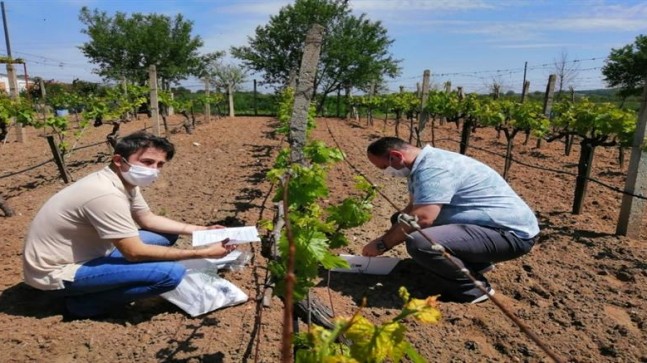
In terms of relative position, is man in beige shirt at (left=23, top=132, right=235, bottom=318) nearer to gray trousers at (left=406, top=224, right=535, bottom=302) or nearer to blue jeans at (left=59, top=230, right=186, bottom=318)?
blue jeans at (left=59, top=230, right=186, bottom=318)

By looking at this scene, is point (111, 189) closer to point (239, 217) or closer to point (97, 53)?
point (239, 217)

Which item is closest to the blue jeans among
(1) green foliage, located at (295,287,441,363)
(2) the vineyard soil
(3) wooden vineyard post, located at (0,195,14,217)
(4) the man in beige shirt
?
(4) the man in beige shirt

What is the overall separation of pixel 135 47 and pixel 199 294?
95.2 feet

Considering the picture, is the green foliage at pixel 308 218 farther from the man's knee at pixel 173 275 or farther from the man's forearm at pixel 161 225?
the man's forearm at pixel 161 225

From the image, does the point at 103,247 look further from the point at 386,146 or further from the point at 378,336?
the point at 378,336

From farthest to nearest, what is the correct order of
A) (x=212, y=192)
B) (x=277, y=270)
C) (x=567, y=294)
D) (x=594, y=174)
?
1. (x=594, y=174)
2. (x=212, y=192)
3. (x=567, y=294)
4. (x=277, y=270)

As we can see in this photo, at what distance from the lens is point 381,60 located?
30953 millimetres

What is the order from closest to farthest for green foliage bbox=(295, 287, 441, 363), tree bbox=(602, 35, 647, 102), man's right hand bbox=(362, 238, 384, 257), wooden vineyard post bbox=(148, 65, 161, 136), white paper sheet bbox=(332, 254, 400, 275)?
green foliage bbox=(295, 287, 441, 363), man's right hand bbox=(362, 238, 384, 257), white paper sheet bbox=(332, 254, 400, 275), wooden vineyard post bbox=(148, 65, 161, 136), tree bbox=(602, 35, 647, 102)

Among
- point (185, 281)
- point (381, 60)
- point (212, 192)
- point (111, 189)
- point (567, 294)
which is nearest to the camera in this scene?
point (111, 189)

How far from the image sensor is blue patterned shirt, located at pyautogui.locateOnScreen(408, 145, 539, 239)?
3.16 metres

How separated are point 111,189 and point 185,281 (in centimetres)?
73

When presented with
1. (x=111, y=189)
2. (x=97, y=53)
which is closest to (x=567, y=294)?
(x=111, y=189)

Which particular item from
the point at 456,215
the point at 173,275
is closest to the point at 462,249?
the point at 456,215

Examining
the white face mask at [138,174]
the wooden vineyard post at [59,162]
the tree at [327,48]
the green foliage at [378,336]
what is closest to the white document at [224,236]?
the white face mask at [138,174]
